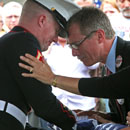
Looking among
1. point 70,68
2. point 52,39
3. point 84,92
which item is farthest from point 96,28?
point 70,68

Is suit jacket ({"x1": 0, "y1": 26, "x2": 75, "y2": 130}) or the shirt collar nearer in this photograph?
suit jacket ({"x1": 0, "y1": 26, "x2": 75, "y2": 130})

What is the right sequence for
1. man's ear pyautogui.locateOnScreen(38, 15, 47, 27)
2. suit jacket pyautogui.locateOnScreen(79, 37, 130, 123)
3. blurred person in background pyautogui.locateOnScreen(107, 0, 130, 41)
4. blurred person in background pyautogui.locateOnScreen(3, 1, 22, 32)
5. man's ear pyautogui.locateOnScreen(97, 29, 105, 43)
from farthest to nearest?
blurred person in background pyautogui.locateOnScreen(3, 1, 22, 32) → blurred person in background pyautogui.locateOnScreen(107, 0, 130, 41) → man's ear pyautogui.locateOnScreen(97, 29, 105, 43) → man's ear pyautogui.locateOnScreen(38, 15, 47, 27) → suit jacket pyautogui.locateOnScreen(79, 37, 130, 123)

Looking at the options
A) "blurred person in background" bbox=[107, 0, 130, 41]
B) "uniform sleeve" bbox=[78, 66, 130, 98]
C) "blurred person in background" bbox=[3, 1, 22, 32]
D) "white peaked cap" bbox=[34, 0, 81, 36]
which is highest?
"blurred person in background" bbox=[3, 1, 22, 32]

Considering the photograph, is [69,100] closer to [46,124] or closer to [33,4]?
[46,124]

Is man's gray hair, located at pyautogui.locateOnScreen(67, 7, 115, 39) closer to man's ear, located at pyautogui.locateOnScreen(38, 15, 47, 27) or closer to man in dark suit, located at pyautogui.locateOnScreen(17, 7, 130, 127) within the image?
man in dark suit, located at pyautogui.locateOnScreen(17, 7, 130, 127)

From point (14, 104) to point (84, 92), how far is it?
382 millimetres

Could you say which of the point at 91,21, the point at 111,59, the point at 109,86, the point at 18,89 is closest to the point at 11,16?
the point at 91,21

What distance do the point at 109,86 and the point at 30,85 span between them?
41 centimetres

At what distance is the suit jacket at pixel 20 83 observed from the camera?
1667 millimetres

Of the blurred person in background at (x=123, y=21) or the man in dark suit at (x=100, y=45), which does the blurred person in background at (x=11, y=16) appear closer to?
the blurred person in background at (x=123, y=21)

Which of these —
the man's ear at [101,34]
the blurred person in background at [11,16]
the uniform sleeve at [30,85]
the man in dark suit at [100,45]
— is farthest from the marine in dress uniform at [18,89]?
the blurred person in background at [11,16]

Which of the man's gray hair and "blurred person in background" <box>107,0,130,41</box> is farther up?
"blurred person in background" <box>107,0,130,41</box>

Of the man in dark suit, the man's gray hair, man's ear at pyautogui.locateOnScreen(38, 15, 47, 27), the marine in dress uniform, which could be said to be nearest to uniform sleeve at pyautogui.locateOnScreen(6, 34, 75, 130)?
the marine in dress uniform

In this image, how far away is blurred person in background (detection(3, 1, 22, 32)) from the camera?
4191 millimetres
